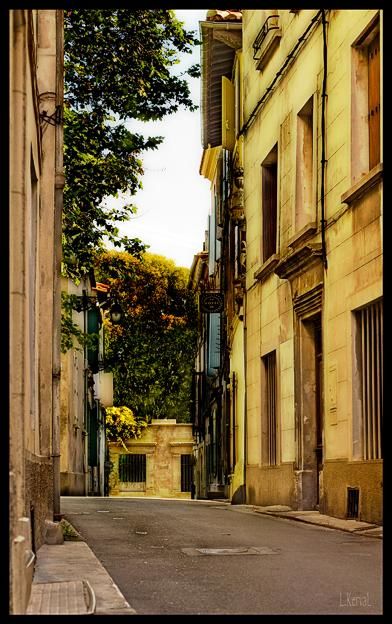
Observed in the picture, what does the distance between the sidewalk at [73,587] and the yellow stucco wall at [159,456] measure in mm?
45710

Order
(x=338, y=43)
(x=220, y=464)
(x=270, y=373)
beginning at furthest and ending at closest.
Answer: (x=220, y=464) → (x=270, y=373) → (x=338, y=43)

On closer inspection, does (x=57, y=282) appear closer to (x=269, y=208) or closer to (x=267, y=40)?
(x=267, y=40)

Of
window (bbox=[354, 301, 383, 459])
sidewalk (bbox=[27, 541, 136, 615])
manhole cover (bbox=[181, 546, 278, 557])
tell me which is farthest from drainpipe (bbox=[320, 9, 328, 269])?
sidewalk (bbox=[27, 541, 136, 615])

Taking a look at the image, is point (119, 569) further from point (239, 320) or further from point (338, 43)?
point (239, 320)

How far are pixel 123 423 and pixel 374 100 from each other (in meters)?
41.6

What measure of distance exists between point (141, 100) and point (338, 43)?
14.2 feet

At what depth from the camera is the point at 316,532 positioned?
12.6 m

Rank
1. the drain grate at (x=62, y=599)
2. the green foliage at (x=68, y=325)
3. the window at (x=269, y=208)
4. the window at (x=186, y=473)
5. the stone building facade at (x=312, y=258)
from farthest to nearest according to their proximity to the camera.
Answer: the window at (x=186, y=473) → the window at (x=269, y=208) → the green foliage at (x=68, y=325) → the stone building facade at (x=312, y=258) → the drain grate at (x=62, y=599)

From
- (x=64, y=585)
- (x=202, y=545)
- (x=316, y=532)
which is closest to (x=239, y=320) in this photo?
(x=316, y=532)

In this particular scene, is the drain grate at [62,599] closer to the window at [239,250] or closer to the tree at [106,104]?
the tree at [106,104]

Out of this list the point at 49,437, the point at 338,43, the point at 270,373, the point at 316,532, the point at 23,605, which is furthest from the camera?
the point at 270,373

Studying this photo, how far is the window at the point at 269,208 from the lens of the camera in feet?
66.2

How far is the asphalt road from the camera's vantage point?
690cm

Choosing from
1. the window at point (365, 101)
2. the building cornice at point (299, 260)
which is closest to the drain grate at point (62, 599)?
the window at point (365, 101)
